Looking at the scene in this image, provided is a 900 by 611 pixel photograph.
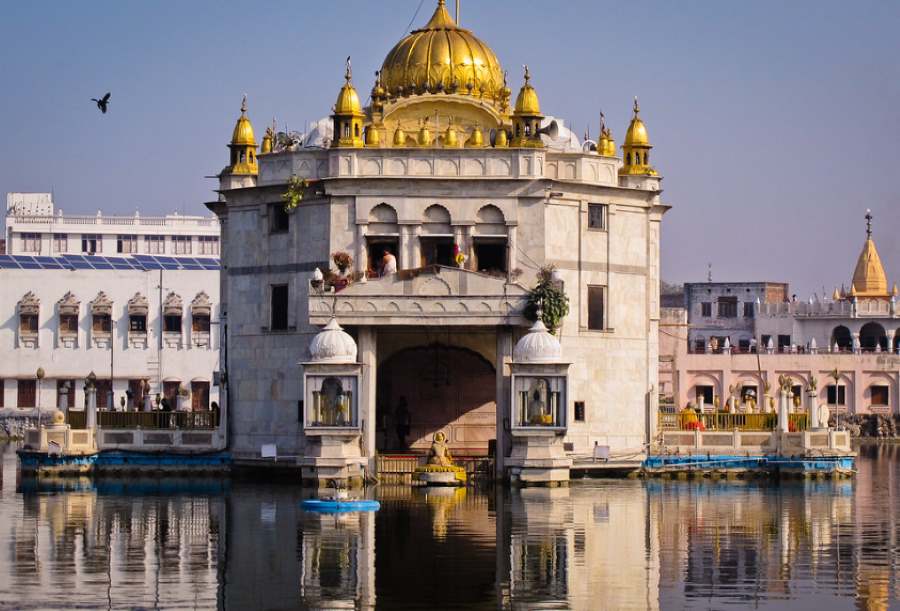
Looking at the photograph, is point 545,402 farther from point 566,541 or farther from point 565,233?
point 566,541

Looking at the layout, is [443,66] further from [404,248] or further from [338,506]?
[338,506]

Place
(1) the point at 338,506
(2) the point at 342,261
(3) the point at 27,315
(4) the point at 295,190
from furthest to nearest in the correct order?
(3) the point at 27,315, (4) the point at 295,190, (2) the point at 342,261, (1) the point at 338,506

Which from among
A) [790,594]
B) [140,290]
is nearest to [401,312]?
[790,594]

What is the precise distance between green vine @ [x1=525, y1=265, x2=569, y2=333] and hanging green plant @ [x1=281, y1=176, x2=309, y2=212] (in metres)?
9.75

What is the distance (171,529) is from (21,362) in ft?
216

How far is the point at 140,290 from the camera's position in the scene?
4552 inches

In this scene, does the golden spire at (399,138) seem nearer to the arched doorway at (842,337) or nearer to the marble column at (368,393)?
the marble column at (368,393)

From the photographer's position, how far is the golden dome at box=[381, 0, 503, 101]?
244 feet

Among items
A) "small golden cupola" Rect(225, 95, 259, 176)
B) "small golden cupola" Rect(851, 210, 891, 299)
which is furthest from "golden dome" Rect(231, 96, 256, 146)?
"small golden cupola" Rect(851, 210, 891, 299)

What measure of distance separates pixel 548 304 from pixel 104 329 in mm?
56030

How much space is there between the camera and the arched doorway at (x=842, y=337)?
141250 millimetres

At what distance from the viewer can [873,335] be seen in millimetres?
141125

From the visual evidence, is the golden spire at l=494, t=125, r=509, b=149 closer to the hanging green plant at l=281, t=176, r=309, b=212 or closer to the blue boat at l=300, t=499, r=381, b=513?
the hanging green plant at l=281, t=176, r=309, b=212

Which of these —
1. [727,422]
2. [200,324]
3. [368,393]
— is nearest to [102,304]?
[200,324]
